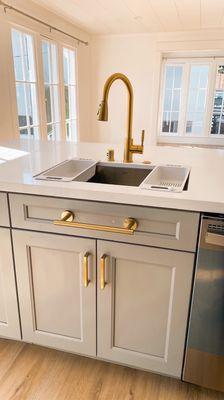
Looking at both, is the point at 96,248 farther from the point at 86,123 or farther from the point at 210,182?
the point at 86,123

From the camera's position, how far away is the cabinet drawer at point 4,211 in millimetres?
1161

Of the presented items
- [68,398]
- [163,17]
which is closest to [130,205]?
[68,398]

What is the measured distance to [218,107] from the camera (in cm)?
562

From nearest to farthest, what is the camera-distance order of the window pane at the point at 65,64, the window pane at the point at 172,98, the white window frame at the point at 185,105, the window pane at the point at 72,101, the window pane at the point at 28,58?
the window pane at the point at 28,58 < the window pane at the point at 65,64 < the window pane at the point at 72,101 < the white window frame at the point at 185,105 < the window pane at the point at 172,98

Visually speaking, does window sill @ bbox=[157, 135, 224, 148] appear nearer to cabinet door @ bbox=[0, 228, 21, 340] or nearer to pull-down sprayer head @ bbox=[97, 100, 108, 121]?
pull-down sprayer head @ bbox=[97, 100, 108, 121]

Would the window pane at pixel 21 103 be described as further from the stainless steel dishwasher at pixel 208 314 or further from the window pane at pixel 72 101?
the stainless steel dishwasher at pixel 208 314

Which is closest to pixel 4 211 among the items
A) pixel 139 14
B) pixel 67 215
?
pixel 67 215

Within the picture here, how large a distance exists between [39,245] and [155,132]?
438 cm

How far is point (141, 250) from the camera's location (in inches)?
42.3

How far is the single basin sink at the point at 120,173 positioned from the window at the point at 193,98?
4634 millimetres

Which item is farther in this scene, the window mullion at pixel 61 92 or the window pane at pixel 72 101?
the window pane at pixel 72 101

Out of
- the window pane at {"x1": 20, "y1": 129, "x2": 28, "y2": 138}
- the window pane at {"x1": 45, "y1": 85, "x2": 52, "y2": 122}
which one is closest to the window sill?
the window pane at {"x1": 45, "y1": 85, "x2": 52, "y2": 122}

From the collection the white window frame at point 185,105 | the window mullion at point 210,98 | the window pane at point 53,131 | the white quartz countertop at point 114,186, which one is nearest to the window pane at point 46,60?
the window pane at point 53,131

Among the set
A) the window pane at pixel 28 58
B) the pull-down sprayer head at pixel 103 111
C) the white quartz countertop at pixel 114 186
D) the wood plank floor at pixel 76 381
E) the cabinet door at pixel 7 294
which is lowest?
the wood plank floor at pixel 76 381
